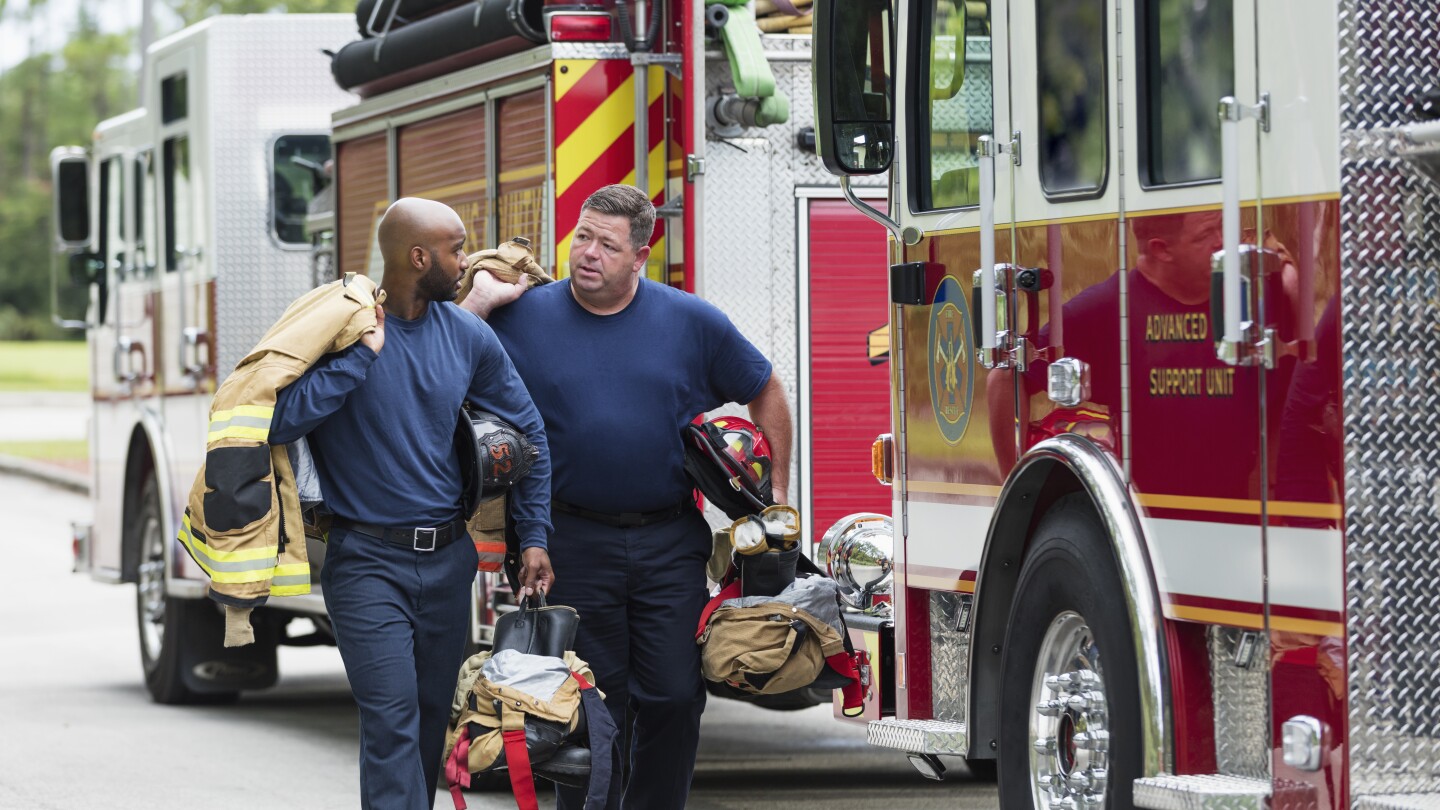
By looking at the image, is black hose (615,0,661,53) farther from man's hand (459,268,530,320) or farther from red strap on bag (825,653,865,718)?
red strap on bag (825,653,865,718)

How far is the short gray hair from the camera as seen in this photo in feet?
20.6

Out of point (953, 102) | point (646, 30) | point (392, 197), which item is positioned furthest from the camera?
point (392, 197)

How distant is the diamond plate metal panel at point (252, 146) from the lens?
37.4 feet

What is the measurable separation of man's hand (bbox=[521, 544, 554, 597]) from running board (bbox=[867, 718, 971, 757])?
98 cm

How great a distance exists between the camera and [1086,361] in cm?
527

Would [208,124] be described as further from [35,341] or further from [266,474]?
[35,341]

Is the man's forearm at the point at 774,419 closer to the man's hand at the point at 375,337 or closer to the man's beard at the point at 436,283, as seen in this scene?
the man's beard at the point at 436,283

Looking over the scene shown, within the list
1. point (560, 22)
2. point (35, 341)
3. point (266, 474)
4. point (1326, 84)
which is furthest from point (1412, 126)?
point (35, 341)

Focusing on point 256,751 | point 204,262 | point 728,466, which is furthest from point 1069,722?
point 204,262

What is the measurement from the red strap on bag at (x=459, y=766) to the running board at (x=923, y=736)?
1156 mm

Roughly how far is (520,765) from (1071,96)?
202 cm

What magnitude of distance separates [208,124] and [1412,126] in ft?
26.7

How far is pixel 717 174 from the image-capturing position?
7988 mm

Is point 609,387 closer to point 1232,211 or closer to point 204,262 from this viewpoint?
point 1232,211
